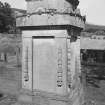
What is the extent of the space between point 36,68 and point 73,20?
6.27 ft

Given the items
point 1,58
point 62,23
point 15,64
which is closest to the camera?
point 62,23

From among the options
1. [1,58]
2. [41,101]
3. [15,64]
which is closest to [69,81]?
[41,101]

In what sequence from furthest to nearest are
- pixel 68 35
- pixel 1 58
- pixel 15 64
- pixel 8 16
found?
pixel 8 16
pixel 1 58
pixel 15 64
pixel 68 35

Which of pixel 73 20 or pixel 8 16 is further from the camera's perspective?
pixel 8 16

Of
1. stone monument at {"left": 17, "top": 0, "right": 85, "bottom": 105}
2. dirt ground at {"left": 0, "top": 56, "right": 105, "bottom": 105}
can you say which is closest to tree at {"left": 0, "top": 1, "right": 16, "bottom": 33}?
dirt ground at {"left": 0, "top": 56, "right": 105, "bottom": 105}

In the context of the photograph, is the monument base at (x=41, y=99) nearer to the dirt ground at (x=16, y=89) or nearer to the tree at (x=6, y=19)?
the dirt ground at (x=16, y=89)

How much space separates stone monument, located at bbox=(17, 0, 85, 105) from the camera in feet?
15.6

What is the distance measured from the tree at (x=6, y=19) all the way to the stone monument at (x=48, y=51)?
35.2m

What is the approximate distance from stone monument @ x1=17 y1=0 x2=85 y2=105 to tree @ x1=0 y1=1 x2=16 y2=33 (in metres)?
35.2

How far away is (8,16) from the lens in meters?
41.3

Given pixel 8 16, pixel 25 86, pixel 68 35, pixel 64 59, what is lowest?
pixel 25 86

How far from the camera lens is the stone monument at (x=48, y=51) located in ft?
15.6

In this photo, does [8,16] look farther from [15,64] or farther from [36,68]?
[36,68]

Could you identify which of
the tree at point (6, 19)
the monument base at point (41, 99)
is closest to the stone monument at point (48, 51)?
the monument base at point (41, 99)
